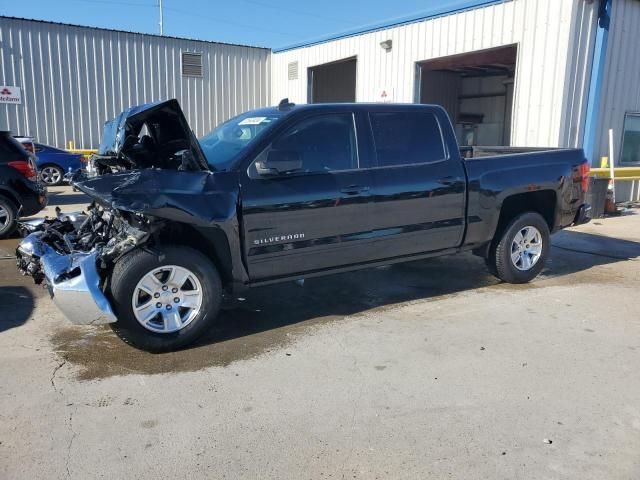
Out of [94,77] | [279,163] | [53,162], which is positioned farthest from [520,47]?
[94,77]

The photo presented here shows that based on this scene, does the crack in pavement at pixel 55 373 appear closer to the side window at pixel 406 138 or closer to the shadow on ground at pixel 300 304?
the shadow on ground at pixel 300 304

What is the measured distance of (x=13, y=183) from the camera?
8.12 metres

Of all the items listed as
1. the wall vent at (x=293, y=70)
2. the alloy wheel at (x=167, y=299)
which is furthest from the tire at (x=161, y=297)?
the wall vent at (x=293, y=70)

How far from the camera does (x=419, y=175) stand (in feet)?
17.1

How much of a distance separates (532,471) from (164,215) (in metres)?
2.84

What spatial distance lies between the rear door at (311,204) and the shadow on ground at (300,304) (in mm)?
530

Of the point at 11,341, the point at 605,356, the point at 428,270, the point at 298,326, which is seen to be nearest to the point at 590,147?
the point at 428,270

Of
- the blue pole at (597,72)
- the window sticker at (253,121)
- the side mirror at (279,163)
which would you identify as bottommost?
the side mirror at (279,163)

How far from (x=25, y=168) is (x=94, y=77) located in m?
10.3

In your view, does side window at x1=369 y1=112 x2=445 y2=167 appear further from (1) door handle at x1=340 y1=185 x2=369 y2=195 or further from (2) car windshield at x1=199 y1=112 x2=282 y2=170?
(2) car windshield at x1=199 y1=112 x2=282 y2=170

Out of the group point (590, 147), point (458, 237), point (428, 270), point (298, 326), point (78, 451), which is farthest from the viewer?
point (590, 147)

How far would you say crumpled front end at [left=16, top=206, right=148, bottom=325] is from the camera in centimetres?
382

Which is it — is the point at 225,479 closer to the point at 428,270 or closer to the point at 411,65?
the point at 428,270

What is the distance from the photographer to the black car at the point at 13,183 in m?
8.05
